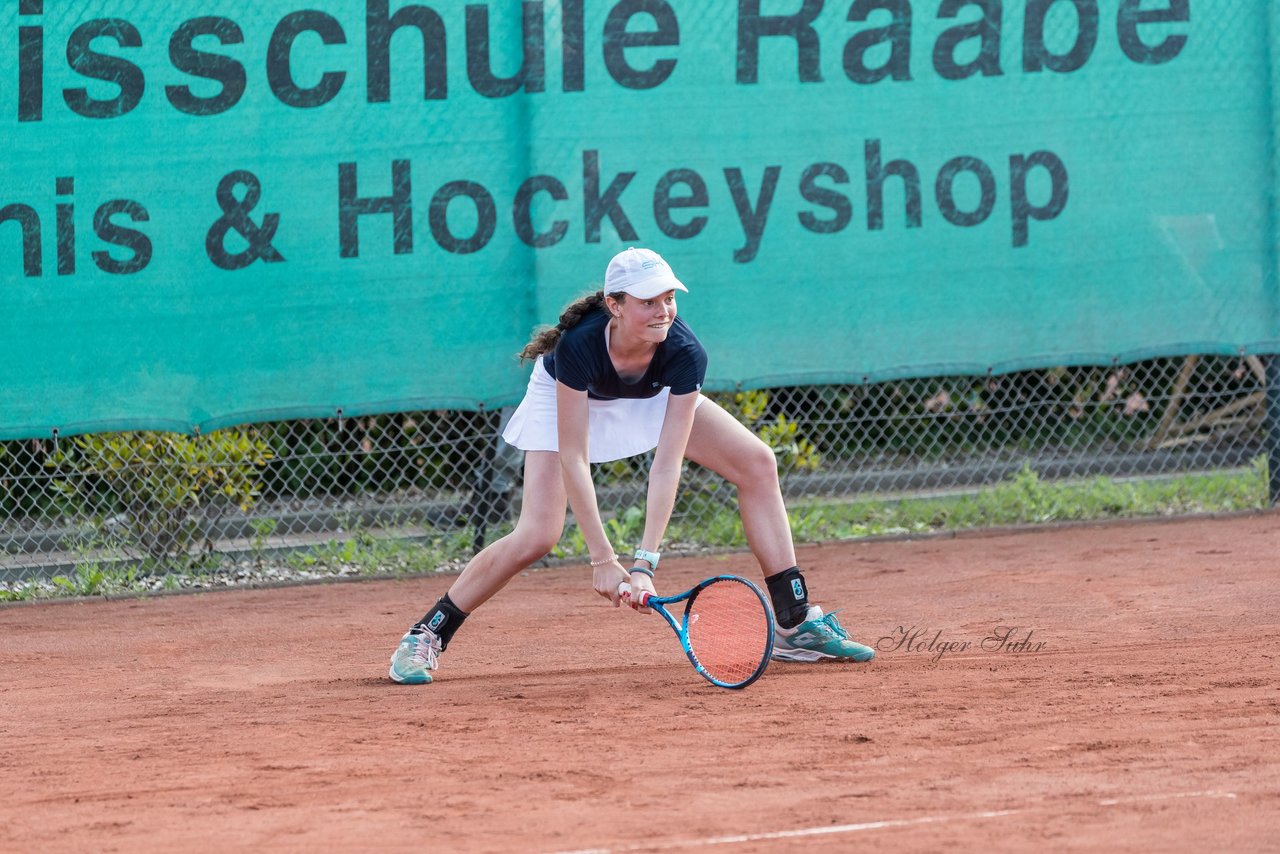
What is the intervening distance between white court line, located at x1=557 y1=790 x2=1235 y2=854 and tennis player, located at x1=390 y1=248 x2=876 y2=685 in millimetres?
1240

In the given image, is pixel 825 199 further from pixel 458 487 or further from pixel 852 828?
pixel 852 828

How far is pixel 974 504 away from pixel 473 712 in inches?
154

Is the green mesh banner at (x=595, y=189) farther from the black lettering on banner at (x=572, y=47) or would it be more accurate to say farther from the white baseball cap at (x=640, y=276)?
the white baseball cap at (x=640, y=276)

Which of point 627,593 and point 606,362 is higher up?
point 606,362

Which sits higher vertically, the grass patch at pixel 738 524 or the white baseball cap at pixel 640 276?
the white baseball cap at pixel 640 276

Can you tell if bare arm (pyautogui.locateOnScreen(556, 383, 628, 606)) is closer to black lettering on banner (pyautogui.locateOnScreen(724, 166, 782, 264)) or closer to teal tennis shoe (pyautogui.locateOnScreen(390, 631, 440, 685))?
teal tennis shoe (pyautogui.locateOnScreen(390, 631, 440, 685))

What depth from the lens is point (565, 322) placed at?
455 centimetres

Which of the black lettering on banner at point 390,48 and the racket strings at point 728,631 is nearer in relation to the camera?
the racket strings at point 728,631

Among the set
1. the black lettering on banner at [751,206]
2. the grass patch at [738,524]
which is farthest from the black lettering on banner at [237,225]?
the black lettering on banner at [751,206]

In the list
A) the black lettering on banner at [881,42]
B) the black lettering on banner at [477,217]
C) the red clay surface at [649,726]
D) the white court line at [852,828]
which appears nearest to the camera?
the white court line at [852,828]

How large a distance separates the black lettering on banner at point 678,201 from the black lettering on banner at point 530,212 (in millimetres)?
399

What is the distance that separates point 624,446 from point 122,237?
275 cm

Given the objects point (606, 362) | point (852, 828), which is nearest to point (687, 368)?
point (606, 362)

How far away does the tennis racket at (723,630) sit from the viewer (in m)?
4.31
